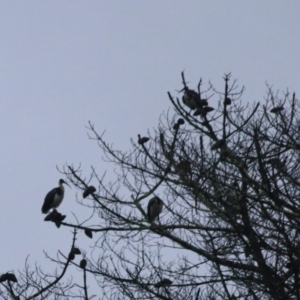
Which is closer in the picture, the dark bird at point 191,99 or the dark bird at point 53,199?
the dark bird at point 191,99

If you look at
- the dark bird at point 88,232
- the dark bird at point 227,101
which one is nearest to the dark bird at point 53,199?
the dark bird at point 88,232

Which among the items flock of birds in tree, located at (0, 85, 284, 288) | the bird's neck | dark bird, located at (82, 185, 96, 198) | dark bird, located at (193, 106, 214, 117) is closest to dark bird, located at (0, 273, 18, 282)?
flock of birds in tree, located at (0, 85, 284, 288)

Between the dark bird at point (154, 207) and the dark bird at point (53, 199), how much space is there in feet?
12.5

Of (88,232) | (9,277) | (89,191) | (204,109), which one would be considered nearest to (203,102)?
(204,109)

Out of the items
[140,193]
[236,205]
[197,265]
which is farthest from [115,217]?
[236,205]

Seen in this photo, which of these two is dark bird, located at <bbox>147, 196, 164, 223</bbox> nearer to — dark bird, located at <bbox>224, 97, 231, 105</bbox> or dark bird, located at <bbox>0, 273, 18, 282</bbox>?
dark bird, located at <bbox>224, 97, 231, 105</bbox>

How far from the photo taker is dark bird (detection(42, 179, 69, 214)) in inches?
560

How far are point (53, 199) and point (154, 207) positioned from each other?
13.4 feet

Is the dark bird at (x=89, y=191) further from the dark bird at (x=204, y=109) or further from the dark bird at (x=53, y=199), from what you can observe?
the dark bird at (x=53, y=199)

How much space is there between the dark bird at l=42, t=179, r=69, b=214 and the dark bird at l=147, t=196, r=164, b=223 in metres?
3.81

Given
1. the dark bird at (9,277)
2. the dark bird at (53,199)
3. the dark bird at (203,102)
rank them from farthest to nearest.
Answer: the dark bird at (53,199) → the dark bird at (203,102) → the dark bird at (9,277)

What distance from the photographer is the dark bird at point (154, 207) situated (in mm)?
10084

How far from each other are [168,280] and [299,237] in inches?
63.3

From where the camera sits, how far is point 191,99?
10.2 meters
